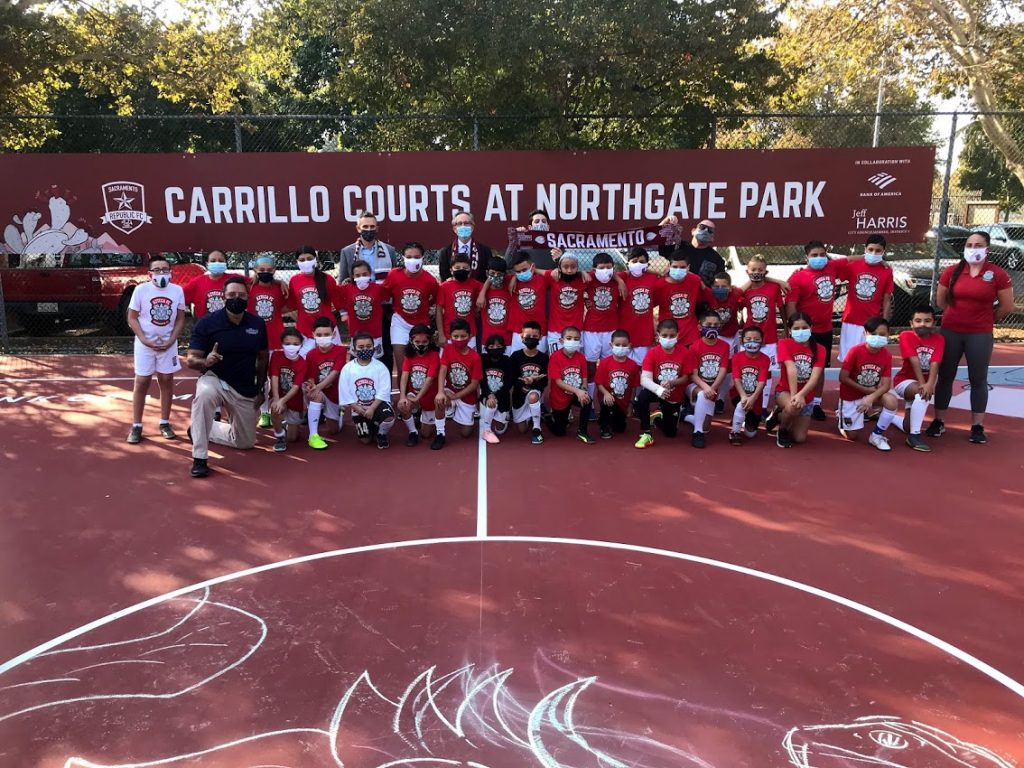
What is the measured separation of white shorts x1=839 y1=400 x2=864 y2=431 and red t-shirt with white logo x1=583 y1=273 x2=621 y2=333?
7.97ft

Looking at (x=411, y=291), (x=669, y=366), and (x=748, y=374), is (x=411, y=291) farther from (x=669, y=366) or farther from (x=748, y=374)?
(x=748, y=374)

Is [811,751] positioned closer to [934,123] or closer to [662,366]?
[662,366]

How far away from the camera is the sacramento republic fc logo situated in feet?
36.4

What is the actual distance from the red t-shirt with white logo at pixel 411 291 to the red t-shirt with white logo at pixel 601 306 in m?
1.66

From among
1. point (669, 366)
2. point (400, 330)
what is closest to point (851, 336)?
point (669, 366)

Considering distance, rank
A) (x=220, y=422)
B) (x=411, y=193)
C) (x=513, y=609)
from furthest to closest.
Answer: (x=411, y=193), (x=220, y=422), (x=513, y=609)

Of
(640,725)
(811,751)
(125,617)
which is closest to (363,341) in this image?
(125,617)

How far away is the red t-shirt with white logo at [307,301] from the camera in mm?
8172

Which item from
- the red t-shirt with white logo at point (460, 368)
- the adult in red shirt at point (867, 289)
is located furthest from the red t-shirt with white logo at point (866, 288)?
the red t-shirt with white logo at point (460, 368)

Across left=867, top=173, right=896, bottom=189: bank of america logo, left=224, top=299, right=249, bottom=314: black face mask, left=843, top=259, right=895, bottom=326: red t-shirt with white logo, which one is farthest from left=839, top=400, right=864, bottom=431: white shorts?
left=224, top=299, right=249, bottom=314: black face mask

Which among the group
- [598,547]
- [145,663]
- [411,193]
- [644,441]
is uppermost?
[411,193]

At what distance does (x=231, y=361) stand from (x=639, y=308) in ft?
13.5

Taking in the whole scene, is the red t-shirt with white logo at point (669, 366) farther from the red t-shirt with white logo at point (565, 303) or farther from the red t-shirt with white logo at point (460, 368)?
the red t-shirt with white logo at point (460, 368)

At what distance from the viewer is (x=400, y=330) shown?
27.9 feet
